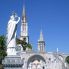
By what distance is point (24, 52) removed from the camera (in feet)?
267

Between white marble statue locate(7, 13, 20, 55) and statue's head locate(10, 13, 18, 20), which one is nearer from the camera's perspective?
white marble statue locate(7, 13, 20, 55)

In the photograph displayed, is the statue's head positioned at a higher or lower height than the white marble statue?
higher

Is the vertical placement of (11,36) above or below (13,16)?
below

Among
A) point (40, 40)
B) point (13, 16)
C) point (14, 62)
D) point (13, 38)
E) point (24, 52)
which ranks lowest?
point (14, 62)

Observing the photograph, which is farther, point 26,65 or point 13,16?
point 26,65

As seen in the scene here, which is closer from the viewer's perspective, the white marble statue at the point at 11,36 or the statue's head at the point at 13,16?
the white marble statue at the point at 11,36

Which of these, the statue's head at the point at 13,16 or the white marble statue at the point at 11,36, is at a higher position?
the statue's head at the point at 13,16

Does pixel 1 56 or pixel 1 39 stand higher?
pixel 1 39

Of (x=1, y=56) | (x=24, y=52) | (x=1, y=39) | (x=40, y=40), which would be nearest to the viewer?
(x=1, y=56)

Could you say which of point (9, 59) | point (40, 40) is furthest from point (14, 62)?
point (40, 40)

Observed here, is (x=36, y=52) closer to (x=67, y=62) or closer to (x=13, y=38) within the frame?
(x=67, y=62)

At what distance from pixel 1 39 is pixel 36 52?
37.5m

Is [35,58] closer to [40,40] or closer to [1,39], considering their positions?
[40,40]

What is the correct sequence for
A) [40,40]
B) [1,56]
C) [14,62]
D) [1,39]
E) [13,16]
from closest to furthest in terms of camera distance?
[14,62]
[13,16]
[1,56]
[1,39]
[40,40]
